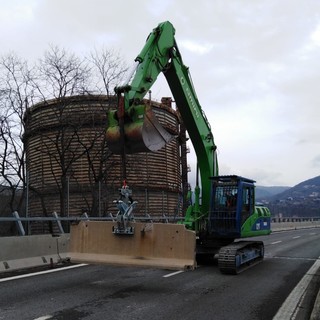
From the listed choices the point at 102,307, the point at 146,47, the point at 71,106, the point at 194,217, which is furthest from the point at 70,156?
the point at 102,307

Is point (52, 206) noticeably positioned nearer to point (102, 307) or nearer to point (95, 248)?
point (95, 248)

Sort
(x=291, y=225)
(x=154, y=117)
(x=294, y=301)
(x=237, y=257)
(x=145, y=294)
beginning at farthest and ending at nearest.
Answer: (x=291, y=225)
(x=237, y=257)
(x=154, y=117)
(x=145, y=294)
(x=294, y=301)

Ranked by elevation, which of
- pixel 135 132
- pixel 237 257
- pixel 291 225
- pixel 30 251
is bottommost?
pixel 291 225

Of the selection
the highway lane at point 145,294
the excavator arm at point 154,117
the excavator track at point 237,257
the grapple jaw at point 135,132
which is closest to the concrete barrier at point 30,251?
the highway lane at point 145,294

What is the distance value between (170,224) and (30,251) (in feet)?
16.9

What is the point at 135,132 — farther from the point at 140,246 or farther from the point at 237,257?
the point at 237,257

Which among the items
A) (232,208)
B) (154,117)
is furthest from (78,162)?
(154,117)

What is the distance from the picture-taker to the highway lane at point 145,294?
712 cm

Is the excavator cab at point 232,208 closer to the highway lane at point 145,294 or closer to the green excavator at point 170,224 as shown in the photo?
the green excavator at point 170,224

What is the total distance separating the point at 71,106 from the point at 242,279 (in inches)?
653

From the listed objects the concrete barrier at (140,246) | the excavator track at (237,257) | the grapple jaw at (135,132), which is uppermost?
the grapple jaw at (135,132)

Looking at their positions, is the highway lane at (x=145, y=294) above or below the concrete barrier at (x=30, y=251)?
below

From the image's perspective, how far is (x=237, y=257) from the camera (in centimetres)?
1166

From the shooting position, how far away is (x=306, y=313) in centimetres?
725
